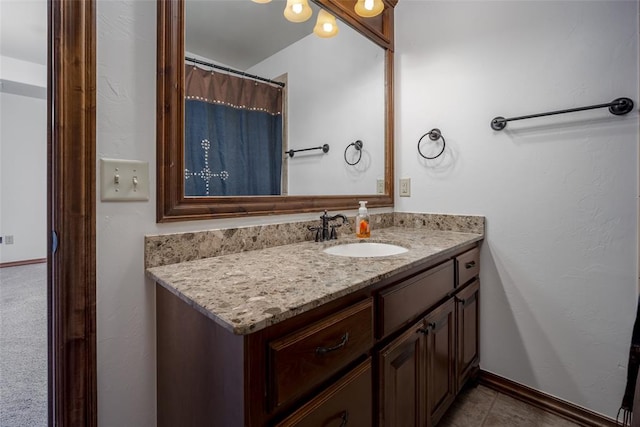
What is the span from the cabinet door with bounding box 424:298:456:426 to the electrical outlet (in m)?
0.78

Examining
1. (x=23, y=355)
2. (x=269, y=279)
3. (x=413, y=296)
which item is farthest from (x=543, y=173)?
(x=23, y=355)

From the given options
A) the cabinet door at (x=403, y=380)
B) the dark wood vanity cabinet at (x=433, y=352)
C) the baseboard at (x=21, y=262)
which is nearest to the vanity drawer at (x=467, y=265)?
the dark wood vanity cabinet at (x=433, y=352)

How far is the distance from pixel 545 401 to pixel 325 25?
7.06ft

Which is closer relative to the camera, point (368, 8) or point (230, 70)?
point (230, 70)

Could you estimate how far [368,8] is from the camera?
1.61 m

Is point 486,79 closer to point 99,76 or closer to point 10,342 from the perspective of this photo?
point 99,76

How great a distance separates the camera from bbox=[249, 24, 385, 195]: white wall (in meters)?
1.42

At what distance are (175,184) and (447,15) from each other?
1743 mm

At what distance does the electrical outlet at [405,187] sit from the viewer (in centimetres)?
189

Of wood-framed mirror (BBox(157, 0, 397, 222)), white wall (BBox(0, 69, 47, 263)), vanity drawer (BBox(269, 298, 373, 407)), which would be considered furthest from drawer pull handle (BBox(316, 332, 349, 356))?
white wall (BBox(0, 69, 47, 263))

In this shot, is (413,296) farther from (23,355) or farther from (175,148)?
(23,355)

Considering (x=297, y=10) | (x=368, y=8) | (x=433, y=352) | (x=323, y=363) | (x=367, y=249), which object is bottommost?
(x=433, y=352)

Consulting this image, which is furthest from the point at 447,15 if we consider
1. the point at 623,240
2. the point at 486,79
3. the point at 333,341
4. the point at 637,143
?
the point at 333,341

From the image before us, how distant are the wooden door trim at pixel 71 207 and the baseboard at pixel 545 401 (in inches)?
69.5
